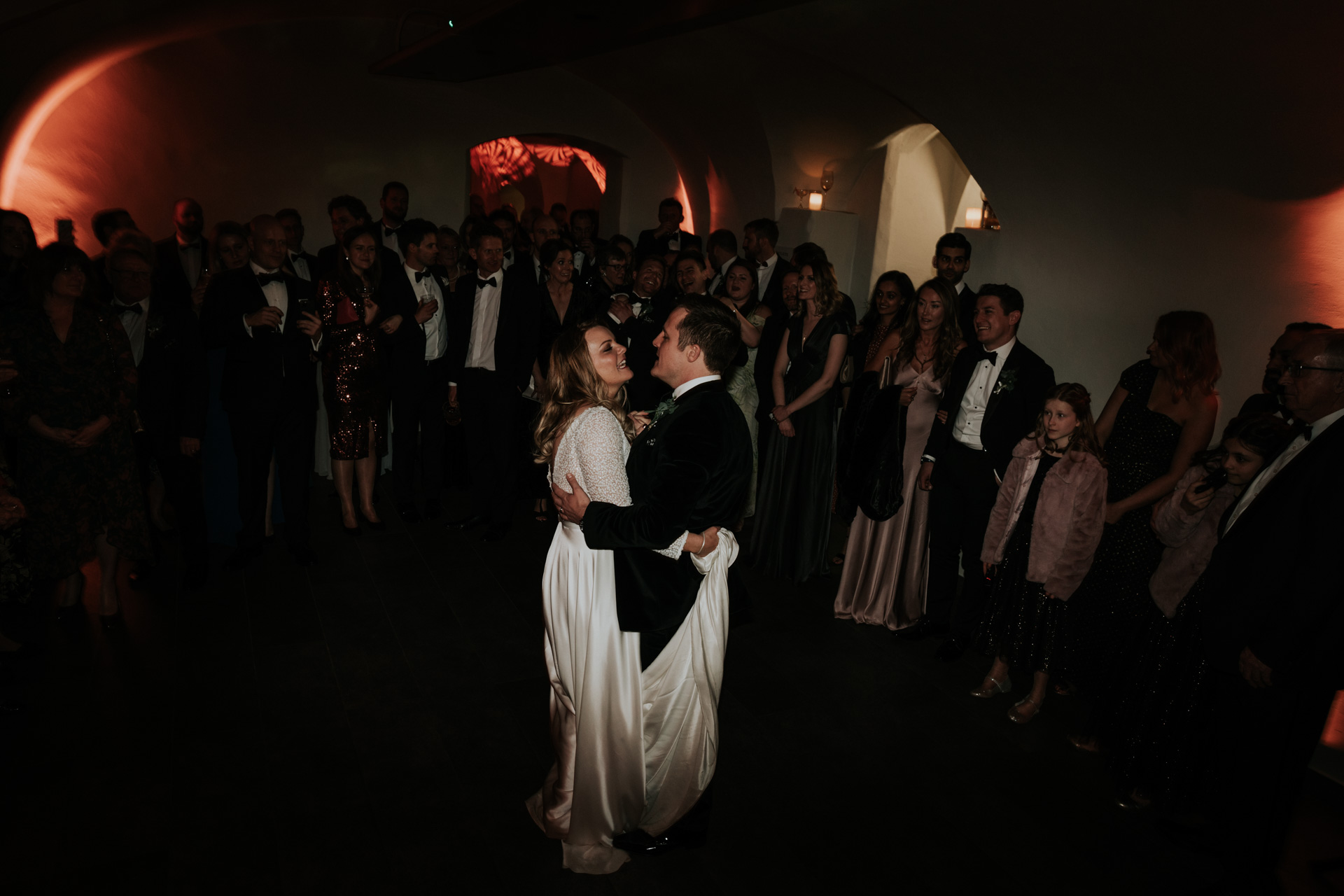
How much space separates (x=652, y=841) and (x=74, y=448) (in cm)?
292

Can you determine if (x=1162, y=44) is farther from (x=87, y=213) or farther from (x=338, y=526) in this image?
(x=87, y=213)

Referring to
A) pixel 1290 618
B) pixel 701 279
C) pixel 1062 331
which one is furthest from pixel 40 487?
pixel 1062 331

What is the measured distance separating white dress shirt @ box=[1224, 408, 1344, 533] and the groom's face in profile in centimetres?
173

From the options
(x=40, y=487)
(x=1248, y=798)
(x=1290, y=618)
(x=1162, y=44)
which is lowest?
(x=1248, y=798)

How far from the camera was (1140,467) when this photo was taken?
350cm

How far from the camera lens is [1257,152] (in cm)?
357

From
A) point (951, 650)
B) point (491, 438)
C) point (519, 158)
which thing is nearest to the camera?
point (951, 650)

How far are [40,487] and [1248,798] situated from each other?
457 cm

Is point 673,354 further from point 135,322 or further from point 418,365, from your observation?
point 418,365

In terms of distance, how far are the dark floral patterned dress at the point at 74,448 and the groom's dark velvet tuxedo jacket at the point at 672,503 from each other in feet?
8.62

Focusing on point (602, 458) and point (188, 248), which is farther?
point (188, 248)

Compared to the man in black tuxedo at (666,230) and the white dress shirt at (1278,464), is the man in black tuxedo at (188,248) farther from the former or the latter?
the white dress shirt at (1278,464)

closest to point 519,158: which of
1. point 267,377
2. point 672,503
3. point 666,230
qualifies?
point 666,230

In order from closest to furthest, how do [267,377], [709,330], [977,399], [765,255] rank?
1. [709,330]
2. [977,399]
3. [267,377]
4. [765,255]
